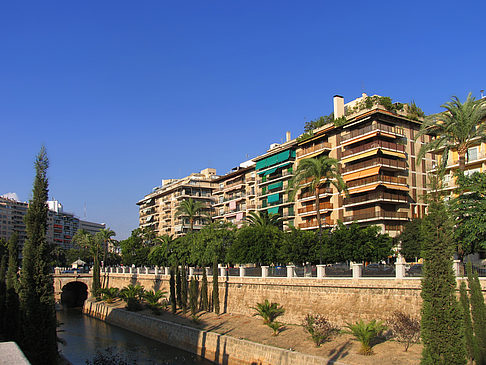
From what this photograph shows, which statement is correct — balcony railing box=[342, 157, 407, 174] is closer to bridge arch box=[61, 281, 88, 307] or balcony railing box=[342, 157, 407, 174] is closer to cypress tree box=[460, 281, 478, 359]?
cypress tree box=[460, 281, 478, 359]

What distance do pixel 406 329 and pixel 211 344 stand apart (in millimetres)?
13495

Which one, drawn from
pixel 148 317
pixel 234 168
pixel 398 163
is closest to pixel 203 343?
pixel 148 317

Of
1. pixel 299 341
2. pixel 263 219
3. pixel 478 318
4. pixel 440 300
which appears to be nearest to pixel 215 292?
pixel 299 341

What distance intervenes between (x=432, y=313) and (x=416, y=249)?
28.8m

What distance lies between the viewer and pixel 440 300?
1478cm

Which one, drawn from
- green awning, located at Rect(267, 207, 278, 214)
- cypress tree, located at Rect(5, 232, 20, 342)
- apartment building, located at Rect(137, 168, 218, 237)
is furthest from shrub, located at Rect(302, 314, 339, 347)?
apartment building, located at Rect(137, 168, 218, 237)

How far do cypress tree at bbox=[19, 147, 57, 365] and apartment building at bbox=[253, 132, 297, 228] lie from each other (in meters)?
45.2

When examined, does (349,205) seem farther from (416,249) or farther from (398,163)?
(416,249)

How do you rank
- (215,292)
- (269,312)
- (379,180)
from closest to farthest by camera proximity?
(269,312)
(215,292)
(379,180)

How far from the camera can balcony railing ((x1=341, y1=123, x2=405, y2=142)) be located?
5084 centimetres

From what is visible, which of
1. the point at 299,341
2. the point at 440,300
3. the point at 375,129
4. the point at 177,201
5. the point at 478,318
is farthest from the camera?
the point at 177,201

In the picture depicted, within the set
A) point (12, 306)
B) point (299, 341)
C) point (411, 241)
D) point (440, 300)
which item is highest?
point (411, 241)

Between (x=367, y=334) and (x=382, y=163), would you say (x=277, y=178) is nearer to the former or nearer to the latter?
(x=382, y=163)

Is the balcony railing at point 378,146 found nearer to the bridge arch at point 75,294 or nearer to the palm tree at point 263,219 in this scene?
the palm tree at point 263,219
